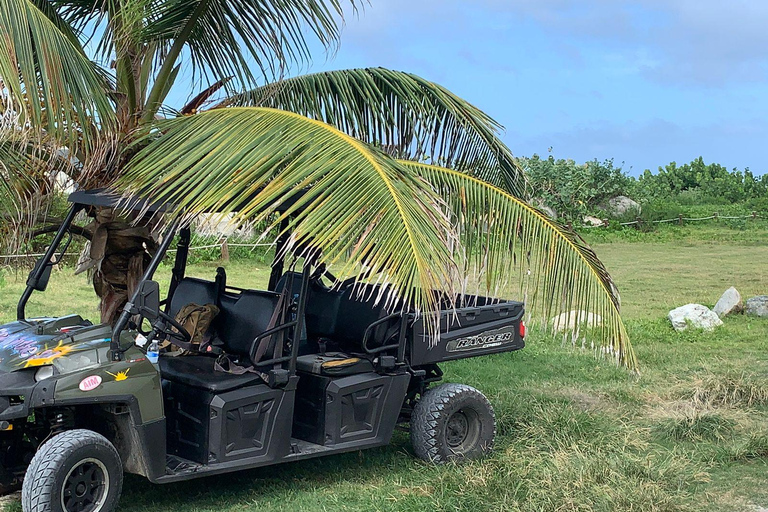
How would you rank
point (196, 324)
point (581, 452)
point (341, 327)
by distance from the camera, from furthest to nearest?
point (341, 327) → point (581, 452) → point (196, 324)

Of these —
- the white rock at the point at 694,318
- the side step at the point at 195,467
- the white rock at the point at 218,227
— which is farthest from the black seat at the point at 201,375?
the white rock at the point at 694,318

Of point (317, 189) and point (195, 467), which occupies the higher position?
point (317, 189)

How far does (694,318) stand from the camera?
38.4 feet

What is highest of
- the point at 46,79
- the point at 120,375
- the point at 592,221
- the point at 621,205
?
the point at 621,205

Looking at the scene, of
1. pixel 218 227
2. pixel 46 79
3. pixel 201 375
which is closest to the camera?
pixel 218 227

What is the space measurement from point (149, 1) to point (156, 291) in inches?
101

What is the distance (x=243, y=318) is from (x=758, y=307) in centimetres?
907

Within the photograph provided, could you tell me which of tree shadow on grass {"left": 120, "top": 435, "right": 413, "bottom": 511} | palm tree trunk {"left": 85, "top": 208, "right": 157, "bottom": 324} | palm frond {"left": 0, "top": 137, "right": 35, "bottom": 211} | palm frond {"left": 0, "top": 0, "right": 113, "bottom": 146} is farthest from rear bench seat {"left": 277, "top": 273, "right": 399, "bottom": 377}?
palm frond {"left": 0, "top": 137, "right": 35, "bottom": 211}

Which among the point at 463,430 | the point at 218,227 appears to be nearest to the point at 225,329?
the point at 218,227

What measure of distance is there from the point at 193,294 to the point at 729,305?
28.8ft

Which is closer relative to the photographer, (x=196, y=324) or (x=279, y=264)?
(x=196, y=324)

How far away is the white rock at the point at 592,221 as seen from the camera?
982 inches

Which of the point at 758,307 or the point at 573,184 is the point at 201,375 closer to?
the point at 758,307

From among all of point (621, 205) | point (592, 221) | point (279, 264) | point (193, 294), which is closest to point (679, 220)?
point (621, 205)
